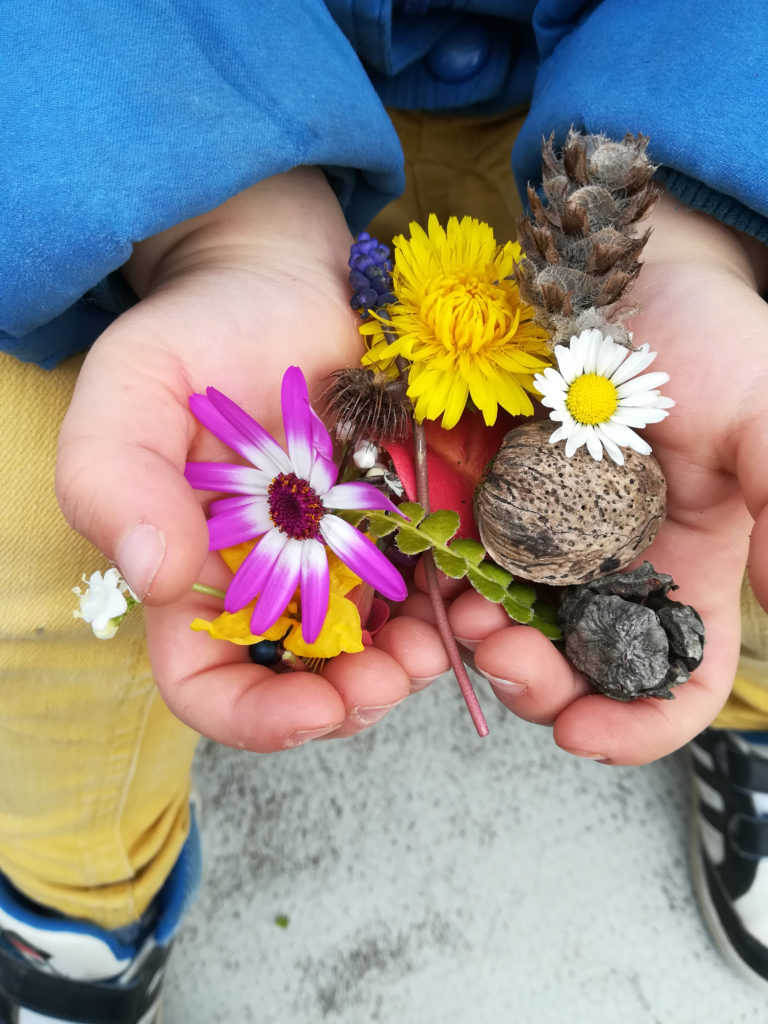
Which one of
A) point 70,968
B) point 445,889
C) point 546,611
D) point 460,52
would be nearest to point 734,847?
point 445,889

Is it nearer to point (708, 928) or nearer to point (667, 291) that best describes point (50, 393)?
point (667, 291)

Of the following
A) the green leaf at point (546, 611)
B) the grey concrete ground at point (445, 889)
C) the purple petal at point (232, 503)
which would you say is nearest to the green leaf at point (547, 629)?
the green leaf at point (546, 611)

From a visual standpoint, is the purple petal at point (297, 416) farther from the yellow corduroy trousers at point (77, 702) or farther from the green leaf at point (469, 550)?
the yellow corduroy trousers at point (77, 702)

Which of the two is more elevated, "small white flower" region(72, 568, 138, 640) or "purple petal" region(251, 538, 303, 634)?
"purple petal" region(251, 538, 303, 634)

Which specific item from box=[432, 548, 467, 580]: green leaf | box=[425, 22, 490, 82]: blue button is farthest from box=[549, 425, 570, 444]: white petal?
box=[425, 22, 490, 82]: blue button

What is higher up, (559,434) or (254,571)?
(559,434)

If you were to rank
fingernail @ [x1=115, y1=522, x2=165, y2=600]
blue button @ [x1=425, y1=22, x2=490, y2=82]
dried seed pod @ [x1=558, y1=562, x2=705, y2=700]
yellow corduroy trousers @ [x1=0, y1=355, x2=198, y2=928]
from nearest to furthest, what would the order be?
1. fingernail @ [x1=115, y1=522, x2=165, y2=600]
2. dried seed pod @ [x1=558, y1=562, x2=705, y2=700]
3. yellow corduroy trousers @ [x1=0, y1=355, x2=198, y2=928]
4. blue button @ [x1=425, y1=22, x2=490, y2=82]

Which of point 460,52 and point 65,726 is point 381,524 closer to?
point 65,726

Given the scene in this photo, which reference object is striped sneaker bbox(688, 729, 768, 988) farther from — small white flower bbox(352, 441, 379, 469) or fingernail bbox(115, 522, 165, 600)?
fingernail bbox(115, 522, 165, 600)
